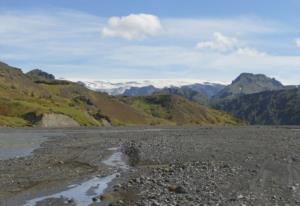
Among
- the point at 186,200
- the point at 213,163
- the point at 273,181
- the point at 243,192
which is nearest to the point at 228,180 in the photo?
the point at 273,181

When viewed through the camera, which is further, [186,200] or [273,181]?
[273,181]

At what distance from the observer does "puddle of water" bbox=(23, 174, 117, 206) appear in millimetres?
29163

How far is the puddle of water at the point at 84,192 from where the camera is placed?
2916cm

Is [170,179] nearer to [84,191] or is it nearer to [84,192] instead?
[84,191]

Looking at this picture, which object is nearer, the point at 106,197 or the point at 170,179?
the point at 106,197

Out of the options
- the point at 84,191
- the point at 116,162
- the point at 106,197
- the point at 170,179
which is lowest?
the point at 116,162

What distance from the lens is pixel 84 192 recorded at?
32.4 m

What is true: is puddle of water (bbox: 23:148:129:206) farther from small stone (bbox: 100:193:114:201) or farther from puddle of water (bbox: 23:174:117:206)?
small stone (bbox: 100:193:114:201)

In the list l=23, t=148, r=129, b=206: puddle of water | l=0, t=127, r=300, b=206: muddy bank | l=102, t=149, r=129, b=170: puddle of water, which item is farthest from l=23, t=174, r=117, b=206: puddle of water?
l=102, t=149, r=129, b=170: puddle of water

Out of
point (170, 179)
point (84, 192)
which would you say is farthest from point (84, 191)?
point (170, 179)

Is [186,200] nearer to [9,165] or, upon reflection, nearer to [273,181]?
[273,181]

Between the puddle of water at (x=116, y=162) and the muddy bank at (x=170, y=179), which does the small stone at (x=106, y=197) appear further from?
the puddle of water at (x=116, y=162)

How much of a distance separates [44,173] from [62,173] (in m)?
1.38

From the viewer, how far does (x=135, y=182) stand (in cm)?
3503
